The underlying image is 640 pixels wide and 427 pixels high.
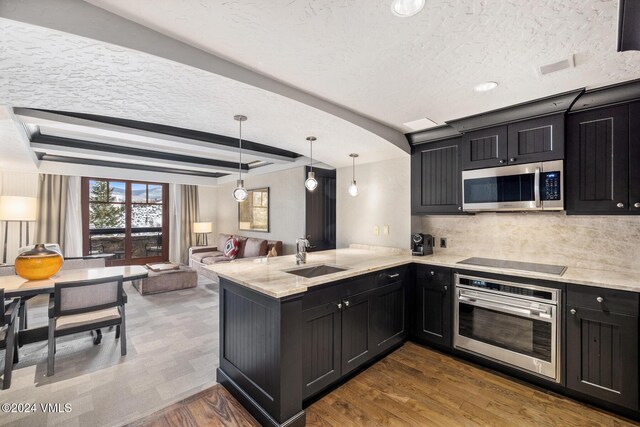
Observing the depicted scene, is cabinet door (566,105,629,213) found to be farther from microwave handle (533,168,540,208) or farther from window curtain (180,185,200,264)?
window curtain (180,185,200,264)

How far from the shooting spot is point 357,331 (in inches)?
95.5

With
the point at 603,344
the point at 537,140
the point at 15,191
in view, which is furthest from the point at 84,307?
the point at 15,191

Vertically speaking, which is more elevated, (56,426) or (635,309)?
(635,309)

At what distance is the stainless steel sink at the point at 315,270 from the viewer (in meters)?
2.64

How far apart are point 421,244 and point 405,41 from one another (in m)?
2.31

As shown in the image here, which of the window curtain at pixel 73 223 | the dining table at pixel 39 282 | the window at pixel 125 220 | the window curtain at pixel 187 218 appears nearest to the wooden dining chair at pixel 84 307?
the dining table at pixel 39 282

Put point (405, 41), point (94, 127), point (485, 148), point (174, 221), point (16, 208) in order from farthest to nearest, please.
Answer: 1. point (174, 221)
2. point (16, 208)
3. point (94, 127)
4. point (485, 148)
5. point (405, 41)

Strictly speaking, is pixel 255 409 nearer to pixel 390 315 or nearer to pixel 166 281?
pixel 390 315

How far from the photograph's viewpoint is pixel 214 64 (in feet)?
5.87

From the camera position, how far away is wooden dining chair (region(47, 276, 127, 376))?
255 centimetres

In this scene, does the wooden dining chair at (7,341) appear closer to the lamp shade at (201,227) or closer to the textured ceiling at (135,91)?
the textured ceiling at (135,91)

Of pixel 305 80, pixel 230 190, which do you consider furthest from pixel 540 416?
pixel 230 190

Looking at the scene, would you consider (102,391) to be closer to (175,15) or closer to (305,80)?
(175,15)

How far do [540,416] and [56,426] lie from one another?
341 cm
